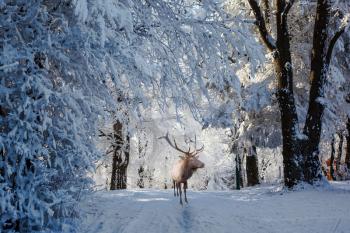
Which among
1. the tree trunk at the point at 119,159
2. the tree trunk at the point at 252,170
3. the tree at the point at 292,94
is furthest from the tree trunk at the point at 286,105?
the tree trunk at the point at 119,159

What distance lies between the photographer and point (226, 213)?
10.4m

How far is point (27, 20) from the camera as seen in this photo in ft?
19.3

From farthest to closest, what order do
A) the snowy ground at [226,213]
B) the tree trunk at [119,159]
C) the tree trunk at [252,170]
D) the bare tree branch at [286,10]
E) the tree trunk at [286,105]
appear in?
the tree trunk at [252,170], the tree trunk at [119,159], the tree trunk at [286,105], the bare tree branch at [286,10], the snowy ground at [226,213]

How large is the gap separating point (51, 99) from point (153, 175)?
2698cm

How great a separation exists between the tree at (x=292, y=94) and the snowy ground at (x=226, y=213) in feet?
2.78

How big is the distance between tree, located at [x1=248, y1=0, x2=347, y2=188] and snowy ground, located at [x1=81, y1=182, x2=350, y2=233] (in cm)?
85

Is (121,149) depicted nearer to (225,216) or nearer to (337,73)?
(337,73)

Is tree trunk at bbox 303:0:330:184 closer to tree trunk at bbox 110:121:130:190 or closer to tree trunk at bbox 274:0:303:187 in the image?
tree trunk at bbox 274:0:303:187

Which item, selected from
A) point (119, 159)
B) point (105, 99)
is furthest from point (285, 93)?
point (119, 159)

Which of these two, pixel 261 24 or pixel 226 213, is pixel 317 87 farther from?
pixel 226 213

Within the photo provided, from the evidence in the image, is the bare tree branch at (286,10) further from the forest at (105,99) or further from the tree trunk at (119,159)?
the tree trunk at (119,159)

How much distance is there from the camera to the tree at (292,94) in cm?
1402

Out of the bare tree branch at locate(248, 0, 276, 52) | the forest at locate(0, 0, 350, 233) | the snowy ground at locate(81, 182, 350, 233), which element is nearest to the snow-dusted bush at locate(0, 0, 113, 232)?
the forest at locate(0, 0, 350, 233)

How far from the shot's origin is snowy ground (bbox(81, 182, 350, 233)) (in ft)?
27.8
